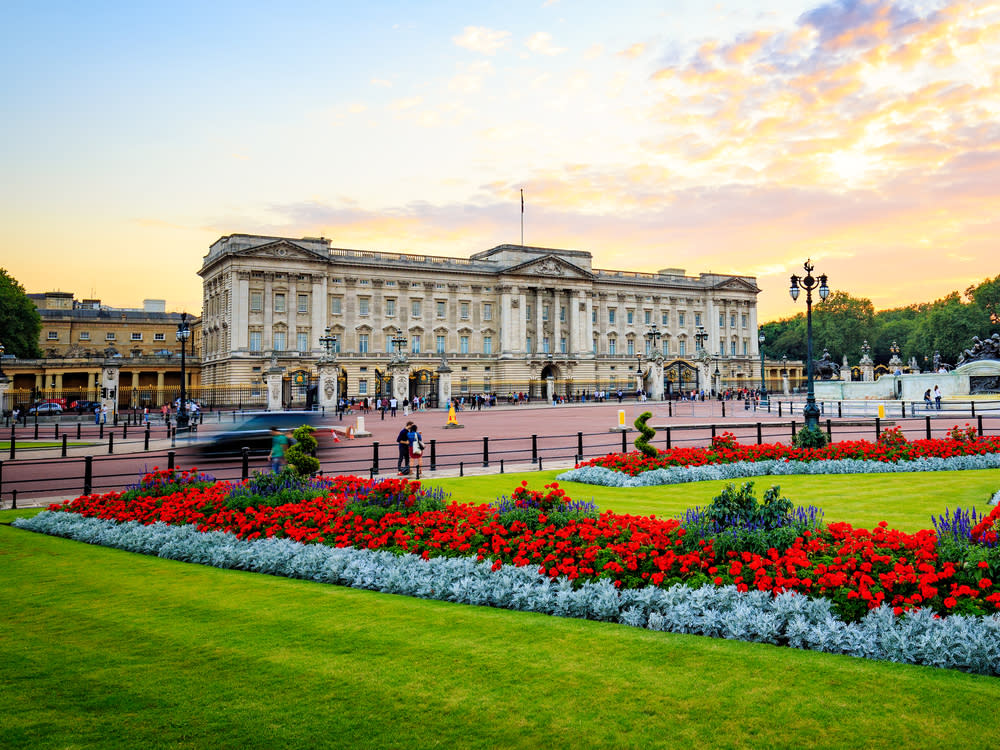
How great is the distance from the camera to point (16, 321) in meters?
71.3

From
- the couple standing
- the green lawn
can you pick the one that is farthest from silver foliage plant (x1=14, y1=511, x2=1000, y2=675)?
the couple standing

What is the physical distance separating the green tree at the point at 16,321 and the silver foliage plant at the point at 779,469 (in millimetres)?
74182

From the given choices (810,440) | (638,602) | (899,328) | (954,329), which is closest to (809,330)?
(810,440)

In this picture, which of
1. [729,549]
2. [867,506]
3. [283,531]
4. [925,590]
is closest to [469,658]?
[729,549]

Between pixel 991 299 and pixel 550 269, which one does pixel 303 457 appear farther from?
pixel 991 299

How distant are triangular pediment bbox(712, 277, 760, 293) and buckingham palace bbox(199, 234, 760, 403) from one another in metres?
0.22

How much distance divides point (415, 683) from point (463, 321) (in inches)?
3168

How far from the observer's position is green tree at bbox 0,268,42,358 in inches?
2709

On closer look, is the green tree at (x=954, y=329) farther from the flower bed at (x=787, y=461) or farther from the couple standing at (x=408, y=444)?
the couple standing at (x=408, y=444)

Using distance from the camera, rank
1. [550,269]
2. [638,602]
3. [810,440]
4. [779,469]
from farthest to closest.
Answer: [550,269] < [810,440] < [779,469] < [638,602]

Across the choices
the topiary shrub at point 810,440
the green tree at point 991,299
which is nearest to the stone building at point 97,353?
the topiary shrub at point 810,440

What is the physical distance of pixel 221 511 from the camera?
35.5ft

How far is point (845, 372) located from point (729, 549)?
3087 inches

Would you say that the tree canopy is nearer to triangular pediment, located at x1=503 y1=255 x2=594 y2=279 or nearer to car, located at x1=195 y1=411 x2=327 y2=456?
triangular pediment, located at x1=503 y1=255 x2=594 y2=279
